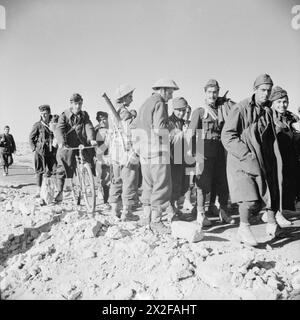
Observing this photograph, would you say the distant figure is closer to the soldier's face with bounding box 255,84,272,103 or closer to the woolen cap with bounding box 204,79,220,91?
the woolen cap with bounding box 204,79,220,91

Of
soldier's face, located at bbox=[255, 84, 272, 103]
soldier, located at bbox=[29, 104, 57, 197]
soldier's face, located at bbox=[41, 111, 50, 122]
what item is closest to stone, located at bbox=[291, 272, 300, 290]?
soldier's face, located at bbox=[255, 84, 272, 103]

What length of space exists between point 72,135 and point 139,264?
10.7 ft

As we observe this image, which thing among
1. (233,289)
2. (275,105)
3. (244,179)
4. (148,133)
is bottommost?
(233,289)

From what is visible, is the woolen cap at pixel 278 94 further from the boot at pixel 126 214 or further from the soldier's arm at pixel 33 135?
the soldier's arm at pixel 33 135

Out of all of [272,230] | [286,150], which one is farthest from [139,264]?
[286,150]

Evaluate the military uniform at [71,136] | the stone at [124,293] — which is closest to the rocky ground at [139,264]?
the stone at [124,293]

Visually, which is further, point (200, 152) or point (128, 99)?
point (128, 99)

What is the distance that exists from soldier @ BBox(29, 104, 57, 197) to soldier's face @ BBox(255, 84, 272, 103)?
14.0 ft

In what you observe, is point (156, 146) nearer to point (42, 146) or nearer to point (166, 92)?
point (166, 92)

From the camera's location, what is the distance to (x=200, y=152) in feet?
15.9

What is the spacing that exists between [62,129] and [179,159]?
2.16 metres
